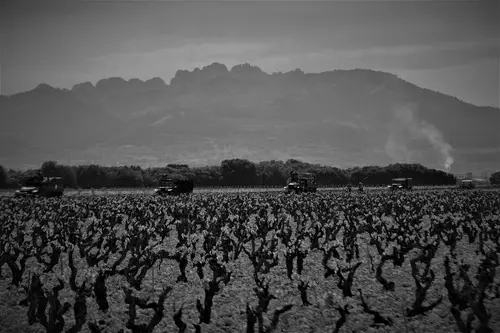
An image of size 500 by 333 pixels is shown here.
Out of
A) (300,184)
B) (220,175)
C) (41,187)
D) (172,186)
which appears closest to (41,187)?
(41,187)

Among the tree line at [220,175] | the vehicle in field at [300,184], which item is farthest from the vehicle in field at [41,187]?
the tree line at [220,175]

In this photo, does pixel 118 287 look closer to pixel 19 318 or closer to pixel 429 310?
pixel 19 318

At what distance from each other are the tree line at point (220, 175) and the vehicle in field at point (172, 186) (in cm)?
4560

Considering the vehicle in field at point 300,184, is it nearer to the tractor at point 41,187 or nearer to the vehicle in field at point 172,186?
the vehicle in field at point 172,186

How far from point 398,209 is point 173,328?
2263cm

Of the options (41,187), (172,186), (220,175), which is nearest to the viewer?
(41,187)

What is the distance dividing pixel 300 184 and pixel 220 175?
5450 cm

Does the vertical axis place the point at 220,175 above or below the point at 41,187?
above

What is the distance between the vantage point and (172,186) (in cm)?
5947

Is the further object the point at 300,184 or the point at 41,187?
the point at 300,184

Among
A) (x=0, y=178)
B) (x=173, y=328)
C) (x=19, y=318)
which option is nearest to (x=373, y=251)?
(x=173, y=328)

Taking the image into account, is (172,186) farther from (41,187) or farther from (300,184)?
(300,184)

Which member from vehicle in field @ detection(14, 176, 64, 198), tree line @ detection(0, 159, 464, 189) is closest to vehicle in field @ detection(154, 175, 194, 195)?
vehicle in field @ detection(14, 176, 64, 198)

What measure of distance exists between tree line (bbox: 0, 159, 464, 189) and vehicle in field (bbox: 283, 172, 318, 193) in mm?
46779
